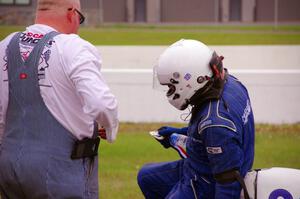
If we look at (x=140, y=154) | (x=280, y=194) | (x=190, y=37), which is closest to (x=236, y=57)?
(x=140, y=154)

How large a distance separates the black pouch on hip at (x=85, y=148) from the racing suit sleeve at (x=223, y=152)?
0.60 metres

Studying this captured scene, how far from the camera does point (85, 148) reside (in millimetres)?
4461

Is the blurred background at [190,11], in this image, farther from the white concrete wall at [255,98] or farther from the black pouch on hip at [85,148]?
the black pouch on hip at [85,148]

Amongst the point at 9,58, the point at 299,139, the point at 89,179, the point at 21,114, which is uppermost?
the point at 9,58

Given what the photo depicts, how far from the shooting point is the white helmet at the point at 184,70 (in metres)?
4.69

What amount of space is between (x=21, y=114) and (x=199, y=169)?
3.44 ft

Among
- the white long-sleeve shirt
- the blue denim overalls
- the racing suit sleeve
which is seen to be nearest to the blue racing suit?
the racing suit sleeve

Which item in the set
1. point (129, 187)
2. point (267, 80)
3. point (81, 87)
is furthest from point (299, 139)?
point (81, 87)

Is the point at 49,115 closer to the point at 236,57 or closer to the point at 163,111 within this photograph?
the point at 163,111

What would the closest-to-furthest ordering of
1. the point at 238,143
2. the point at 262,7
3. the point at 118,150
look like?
the point at 238,143, the point at 118,150, the point at 262,7

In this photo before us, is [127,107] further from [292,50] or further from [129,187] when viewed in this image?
[292,50]

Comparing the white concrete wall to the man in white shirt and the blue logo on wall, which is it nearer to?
the blue logo on wall

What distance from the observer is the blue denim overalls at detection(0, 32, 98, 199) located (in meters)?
4.34

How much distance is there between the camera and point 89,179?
15.2 ft
